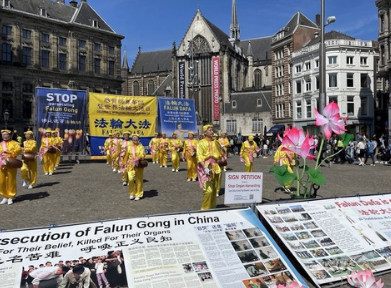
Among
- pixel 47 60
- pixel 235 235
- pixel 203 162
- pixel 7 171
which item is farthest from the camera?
pixel 47 60

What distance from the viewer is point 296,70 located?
1735 inches

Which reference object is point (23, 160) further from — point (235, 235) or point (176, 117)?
point (176, 117)

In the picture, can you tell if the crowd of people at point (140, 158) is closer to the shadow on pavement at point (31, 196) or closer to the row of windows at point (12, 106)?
the shadow on pavement at point (31, 196)

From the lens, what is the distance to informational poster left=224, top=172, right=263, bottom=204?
561 cm

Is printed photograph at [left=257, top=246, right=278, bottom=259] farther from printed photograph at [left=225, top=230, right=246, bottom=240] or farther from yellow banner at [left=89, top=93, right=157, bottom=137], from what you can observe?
yellow banner at [left=89, top=93, right=157, bottom=137]

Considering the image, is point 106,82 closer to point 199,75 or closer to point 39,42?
point 39,42

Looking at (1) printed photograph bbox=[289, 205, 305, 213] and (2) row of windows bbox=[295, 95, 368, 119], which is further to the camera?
(2) row of windows bbox=[295, 95, 368, 119]

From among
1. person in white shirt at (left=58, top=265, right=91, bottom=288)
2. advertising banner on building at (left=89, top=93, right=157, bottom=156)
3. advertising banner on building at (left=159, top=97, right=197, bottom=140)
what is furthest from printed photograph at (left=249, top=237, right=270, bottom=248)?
advertising banner on building at (left=159, top=97, right=197, bottom=140)

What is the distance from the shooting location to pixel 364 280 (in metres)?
3.98

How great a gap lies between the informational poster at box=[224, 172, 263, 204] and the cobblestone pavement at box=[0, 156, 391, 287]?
185 centimetres

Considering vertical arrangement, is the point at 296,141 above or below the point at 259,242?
Result: above

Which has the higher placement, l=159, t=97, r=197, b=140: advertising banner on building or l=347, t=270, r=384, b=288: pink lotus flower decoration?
l=159, t=97, r=197, b=140: advertising banner on building

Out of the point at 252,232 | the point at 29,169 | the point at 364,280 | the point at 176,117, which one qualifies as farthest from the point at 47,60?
the point at 364,280

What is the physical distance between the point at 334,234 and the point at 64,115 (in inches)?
711
